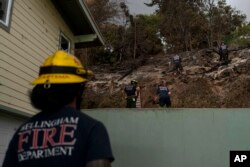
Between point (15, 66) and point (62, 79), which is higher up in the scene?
point (15, 66)

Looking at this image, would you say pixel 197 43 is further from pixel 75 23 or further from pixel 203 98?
pixel 75 23

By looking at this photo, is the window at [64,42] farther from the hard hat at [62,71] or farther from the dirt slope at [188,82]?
the dirt slope at [188,82]

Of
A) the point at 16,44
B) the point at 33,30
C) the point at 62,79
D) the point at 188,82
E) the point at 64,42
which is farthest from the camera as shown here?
the point at 188,82

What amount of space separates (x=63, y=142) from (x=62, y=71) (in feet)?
A: 1.17

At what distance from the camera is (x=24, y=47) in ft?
25.9

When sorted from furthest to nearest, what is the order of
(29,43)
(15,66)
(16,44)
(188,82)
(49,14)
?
(188,82)
(49,14)
(29,43)
(16,44)
(15,66)

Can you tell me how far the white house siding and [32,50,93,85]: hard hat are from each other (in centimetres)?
505

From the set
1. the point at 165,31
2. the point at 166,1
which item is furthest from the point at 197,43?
the point at 166,1

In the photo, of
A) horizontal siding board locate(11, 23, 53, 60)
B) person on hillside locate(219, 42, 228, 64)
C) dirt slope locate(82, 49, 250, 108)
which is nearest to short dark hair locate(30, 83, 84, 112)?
horizontal siding board locate(11, 23, 53, 60)

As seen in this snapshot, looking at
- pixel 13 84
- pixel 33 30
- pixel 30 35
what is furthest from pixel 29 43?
pixel 13 84

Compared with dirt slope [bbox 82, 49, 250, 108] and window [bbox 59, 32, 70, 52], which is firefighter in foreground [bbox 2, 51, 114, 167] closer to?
window [bbox 59, 32, 70, 52]

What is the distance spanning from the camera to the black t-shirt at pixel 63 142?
6.07 feet

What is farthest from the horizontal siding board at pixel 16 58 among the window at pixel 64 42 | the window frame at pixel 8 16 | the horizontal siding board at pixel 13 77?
the window at pixel 64 42

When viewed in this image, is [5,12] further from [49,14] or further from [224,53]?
[224,53]
